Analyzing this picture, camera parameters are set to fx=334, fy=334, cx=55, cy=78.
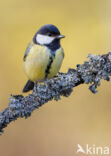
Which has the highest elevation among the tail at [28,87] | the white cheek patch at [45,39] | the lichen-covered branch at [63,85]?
the white cheek patch at [45,39]

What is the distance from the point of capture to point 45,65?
2371 mm

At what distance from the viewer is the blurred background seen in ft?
9.71

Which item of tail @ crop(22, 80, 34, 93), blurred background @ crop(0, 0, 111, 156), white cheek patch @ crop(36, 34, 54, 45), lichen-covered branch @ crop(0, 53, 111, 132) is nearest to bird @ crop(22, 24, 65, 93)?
white cheek patch @ crop(36, 34, 54, 45)

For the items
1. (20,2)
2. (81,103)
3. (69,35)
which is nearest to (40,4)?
(20,2)

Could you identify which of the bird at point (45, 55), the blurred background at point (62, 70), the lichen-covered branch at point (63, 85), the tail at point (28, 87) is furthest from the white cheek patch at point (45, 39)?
the blurred background at point (62, 70)

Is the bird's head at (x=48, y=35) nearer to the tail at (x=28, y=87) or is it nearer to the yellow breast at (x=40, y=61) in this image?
the yellow breast at (x=40, y=61)

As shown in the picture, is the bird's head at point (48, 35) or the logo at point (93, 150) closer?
the bird's head at point (48, 35)

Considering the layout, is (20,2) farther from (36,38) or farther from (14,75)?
(36,38)

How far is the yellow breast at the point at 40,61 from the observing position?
2.37 m

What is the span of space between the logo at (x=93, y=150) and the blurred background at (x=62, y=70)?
51mm

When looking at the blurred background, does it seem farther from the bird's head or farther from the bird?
the bird's head

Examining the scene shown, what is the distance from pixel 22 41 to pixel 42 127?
3.29ft

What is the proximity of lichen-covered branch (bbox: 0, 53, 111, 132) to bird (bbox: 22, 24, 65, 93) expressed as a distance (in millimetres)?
470

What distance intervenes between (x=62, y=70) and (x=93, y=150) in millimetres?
918
